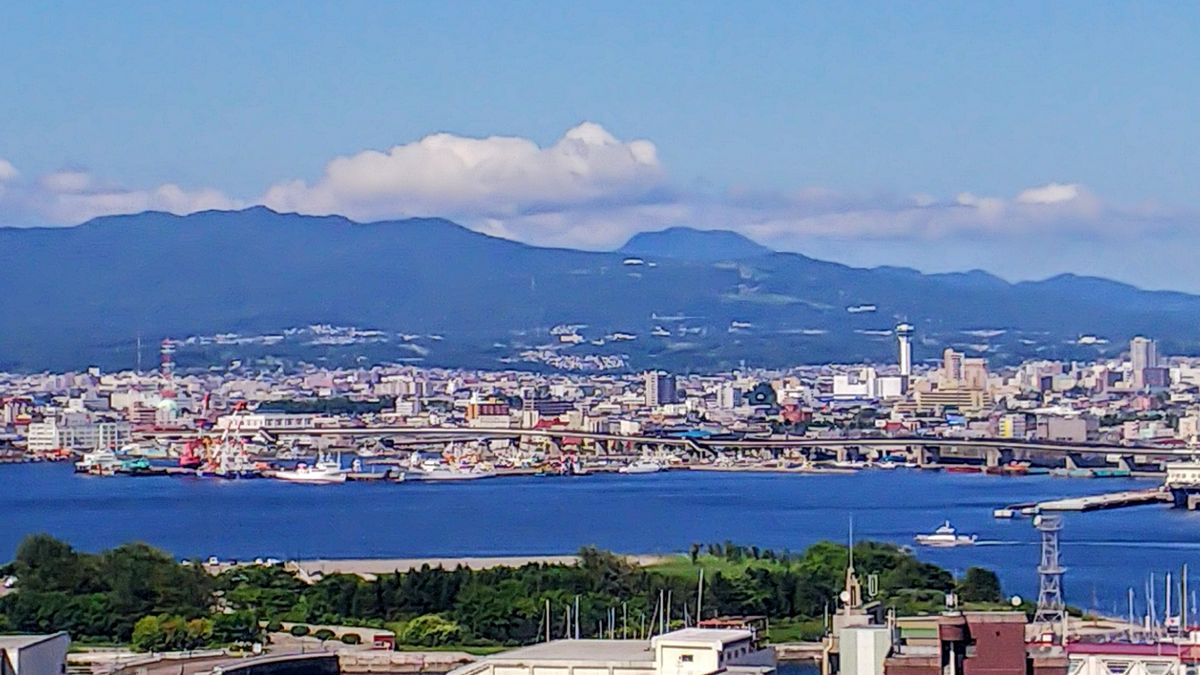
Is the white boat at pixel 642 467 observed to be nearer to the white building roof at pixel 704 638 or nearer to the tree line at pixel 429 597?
the tree line at pixel 429 597

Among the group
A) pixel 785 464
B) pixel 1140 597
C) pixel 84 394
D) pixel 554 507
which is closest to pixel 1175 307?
pixel 84 394

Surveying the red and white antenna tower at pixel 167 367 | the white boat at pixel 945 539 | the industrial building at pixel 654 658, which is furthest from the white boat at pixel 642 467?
the industrial building at pixel 654 658

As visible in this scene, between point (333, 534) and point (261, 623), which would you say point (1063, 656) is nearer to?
point (261, 623)

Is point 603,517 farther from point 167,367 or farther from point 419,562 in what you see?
point 167,367

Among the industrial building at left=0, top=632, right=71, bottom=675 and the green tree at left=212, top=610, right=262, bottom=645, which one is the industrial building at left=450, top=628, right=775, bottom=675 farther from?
the green tree at left=212, top=610, right=262, bottom=645

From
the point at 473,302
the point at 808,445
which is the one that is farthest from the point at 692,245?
the point at 808,445

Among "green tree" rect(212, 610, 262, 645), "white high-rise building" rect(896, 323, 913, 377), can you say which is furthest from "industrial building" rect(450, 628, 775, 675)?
"white high-rise building" rect(896, 323, 913, 377)
